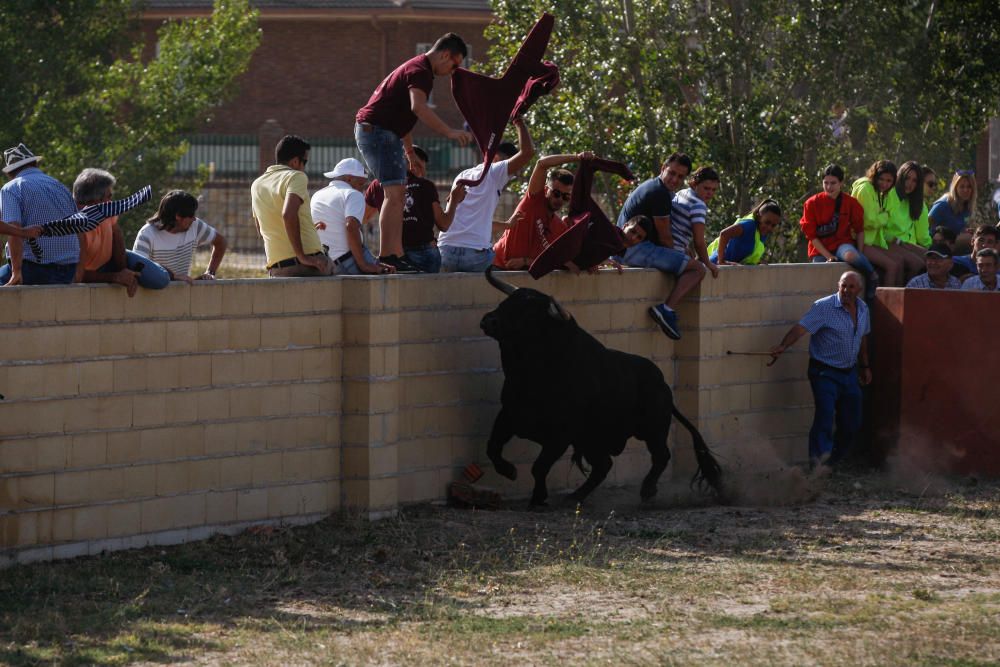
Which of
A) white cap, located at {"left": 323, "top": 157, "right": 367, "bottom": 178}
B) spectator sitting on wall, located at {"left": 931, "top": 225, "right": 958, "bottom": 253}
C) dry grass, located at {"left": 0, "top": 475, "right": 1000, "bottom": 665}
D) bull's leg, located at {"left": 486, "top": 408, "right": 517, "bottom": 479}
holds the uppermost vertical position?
white cap, located at {"left": 323, "top": 157, "right": 367, "bottom": 178}

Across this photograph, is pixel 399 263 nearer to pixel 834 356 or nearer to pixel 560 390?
pixel 560 390

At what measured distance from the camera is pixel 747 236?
13.9 m

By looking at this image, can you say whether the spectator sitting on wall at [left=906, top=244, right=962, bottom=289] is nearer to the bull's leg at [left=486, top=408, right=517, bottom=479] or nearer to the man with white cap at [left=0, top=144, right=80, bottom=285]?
the bull's leg at [left=486, top=408, right=517, bottom=479]

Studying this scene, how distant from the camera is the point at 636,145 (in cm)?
1867

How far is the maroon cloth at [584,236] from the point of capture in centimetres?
1170

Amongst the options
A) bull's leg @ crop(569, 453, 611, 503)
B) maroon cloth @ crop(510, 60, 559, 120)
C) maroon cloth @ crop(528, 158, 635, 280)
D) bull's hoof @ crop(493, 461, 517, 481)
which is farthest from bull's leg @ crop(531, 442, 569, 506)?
maroon cloth @ crop(510, 60, 559, 120)

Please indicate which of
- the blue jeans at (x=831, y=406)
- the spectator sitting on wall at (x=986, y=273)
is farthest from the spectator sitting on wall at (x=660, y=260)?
the spectator sitting on wall at (x=986, y=273)

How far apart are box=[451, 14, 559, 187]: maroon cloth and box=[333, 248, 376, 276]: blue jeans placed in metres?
0.96

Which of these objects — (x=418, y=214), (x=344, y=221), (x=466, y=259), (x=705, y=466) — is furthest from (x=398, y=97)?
(x=705, y=466)

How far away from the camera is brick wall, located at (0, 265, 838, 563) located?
9.19 metres

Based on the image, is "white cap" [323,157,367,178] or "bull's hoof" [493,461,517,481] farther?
"white cap" [323,157,367,178]

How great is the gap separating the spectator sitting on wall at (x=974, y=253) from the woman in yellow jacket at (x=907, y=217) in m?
0.34

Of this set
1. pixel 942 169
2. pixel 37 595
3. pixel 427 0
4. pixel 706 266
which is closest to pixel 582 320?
pixel 706 266

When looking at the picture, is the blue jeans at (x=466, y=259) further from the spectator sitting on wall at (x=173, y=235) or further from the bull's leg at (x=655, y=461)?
the spectator sitting on wall at (x=173, y=235)
